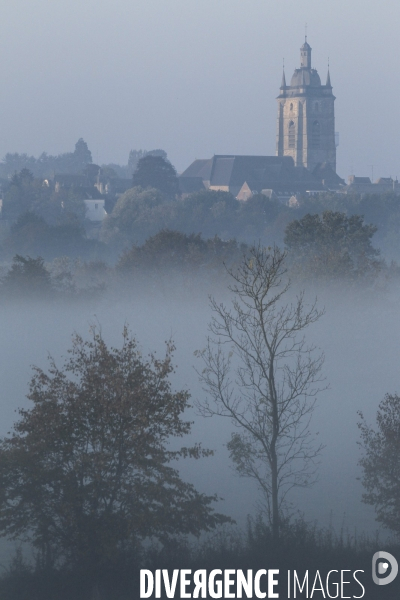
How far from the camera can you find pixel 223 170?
583 ft

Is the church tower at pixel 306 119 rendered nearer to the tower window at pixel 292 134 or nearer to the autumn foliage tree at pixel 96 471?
the tower window at pixel 292 134

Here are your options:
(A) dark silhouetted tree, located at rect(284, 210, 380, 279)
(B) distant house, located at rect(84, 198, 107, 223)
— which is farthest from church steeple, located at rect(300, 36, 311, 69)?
(A) dark silhouetted tree, located at rect(284, 210, 380, 279)

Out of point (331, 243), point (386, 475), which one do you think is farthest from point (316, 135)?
point (386, 475)

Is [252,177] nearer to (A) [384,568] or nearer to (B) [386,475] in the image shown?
(B) [386,475]

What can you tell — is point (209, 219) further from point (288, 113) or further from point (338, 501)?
point (338, 501)

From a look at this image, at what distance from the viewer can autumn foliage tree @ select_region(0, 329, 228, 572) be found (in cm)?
1411

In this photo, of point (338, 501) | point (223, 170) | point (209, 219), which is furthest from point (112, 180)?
point (338, 501)

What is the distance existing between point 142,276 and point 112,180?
111110 millimetres

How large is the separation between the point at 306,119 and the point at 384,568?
176 metres

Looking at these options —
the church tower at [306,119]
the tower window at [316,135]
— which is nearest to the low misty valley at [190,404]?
the church tower at [306,119]

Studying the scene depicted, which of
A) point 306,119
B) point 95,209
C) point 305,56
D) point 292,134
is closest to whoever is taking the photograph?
point 95,209

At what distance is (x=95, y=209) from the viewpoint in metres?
142

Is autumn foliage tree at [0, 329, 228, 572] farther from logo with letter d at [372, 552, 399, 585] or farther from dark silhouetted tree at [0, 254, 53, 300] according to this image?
dark silhouetted tree at [0, 254, 53, 300]

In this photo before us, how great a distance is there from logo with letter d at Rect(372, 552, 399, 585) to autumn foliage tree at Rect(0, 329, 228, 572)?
2.56 m
